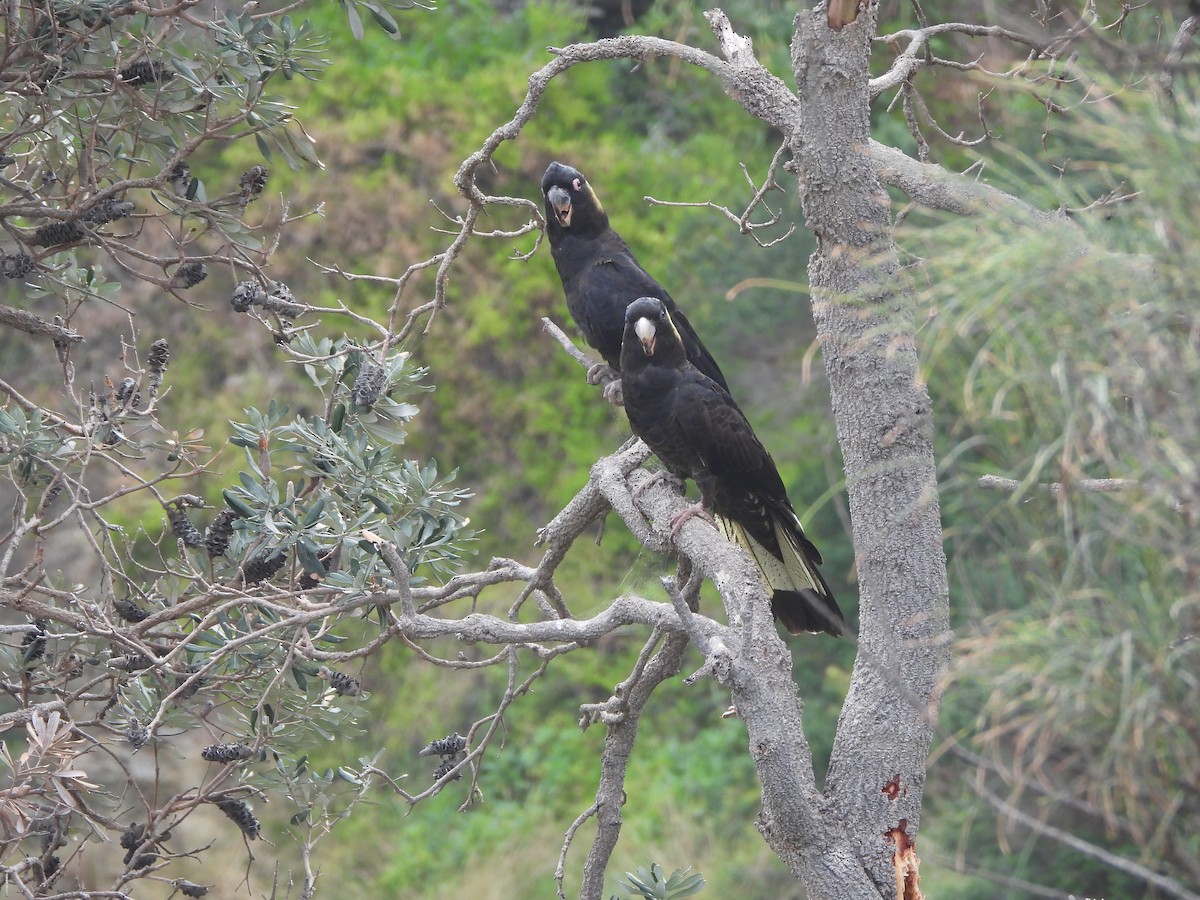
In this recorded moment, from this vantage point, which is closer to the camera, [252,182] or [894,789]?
[894,789]

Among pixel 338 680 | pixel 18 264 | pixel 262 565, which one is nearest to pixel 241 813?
pixel 338 680

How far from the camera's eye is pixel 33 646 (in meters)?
2.10

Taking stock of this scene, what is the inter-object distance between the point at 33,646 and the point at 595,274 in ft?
6.75

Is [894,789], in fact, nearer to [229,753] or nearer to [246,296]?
[229,753]

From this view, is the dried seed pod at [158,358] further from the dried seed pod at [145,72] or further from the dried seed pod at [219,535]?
the dried seed pod at [145,72]

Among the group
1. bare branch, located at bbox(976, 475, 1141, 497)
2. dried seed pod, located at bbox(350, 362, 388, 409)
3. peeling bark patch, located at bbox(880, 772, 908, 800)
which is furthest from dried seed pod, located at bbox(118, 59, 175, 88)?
peeling bark patch, located at bbox(880, 772, 908, 800)

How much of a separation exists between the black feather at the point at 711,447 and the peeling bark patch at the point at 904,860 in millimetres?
909

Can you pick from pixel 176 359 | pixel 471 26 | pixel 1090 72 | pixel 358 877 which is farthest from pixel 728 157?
pixel 1090 72

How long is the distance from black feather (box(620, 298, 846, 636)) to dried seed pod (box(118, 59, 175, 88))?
130cm

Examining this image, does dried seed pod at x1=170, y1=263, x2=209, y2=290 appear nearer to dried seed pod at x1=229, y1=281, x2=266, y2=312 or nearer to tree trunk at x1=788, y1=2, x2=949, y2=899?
dried seed pod at x1=229, y1=281, x2=266, y2=312

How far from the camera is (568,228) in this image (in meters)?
3.82

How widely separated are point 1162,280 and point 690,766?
537 cm

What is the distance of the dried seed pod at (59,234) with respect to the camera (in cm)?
223

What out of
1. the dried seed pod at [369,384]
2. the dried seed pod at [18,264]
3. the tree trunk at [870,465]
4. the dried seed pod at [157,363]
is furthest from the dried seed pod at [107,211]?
the tree trunk at [870,465]
